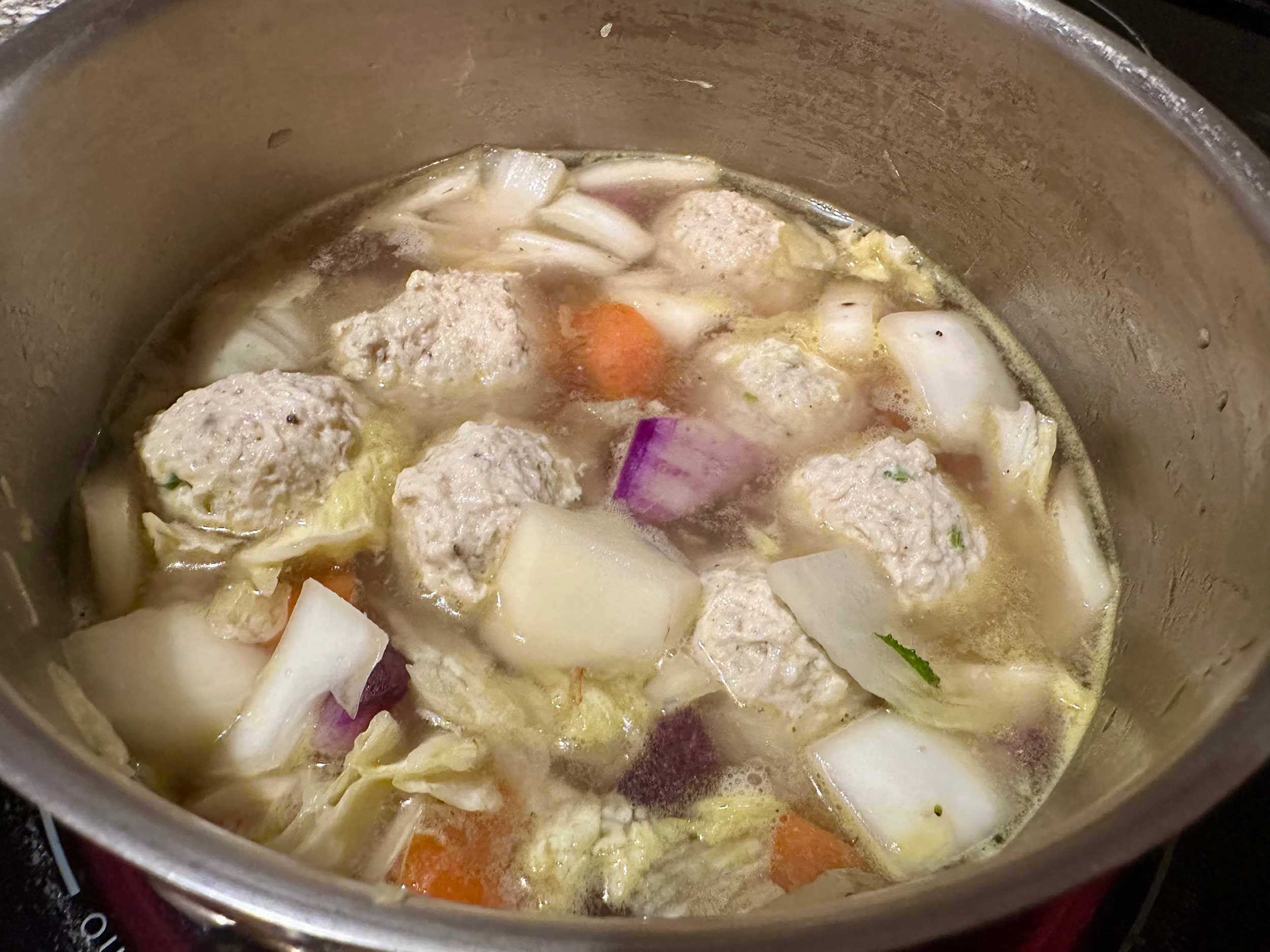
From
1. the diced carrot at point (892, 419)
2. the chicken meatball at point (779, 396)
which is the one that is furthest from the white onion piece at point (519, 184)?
the diced carrot at point (892, 419)

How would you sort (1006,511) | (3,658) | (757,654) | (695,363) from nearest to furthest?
1. (3,658)
2. (757,654)
3. (1006,511)
4. (695,363)

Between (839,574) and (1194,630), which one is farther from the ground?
(1194,630)

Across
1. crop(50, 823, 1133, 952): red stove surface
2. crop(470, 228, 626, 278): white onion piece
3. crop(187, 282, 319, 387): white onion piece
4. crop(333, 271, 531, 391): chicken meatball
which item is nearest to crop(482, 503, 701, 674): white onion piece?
crop(333, 271, 531, 391): chicken meatball

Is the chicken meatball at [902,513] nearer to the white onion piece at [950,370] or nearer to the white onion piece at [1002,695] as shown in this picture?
the white onion piece at [1002,695]

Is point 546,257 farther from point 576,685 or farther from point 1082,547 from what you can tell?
point 1082,547

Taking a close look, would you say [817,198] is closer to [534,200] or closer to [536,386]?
[534,200]

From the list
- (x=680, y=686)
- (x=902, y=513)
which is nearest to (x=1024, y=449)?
(x=902, y=513)

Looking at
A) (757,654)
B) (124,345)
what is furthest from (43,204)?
(757,654)

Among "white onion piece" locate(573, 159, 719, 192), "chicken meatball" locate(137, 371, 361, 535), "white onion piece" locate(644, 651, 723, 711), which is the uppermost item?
"white onion piece" locate(573, 159, 719, 192)

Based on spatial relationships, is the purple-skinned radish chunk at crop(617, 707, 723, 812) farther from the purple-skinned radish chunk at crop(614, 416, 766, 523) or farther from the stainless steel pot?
the stainless steel pot
